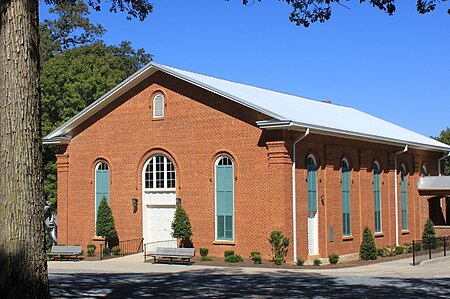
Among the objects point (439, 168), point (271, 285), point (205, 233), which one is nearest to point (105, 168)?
point (205, 233)

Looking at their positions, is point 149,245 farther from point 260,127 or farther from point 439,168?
point 439,168

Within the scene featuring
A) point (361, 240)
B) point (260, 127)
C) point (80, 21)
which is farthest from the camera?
point (80, 21)

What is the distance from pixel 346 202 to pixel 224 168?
6.99m

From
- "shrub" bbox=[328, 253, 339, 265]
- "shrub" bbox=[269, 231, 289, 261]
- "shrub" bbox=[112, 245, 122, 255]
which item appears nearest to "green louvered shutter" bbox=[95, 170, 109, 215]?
"shrub" bbox=[112, 245, 122, 255]

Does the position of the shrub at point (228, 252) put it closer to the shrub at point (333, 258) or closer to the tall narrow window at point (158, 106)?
the shrub at point (333, 258)

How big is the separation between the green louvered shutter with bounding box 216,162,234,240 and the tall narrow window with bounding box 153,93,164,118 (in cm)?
418

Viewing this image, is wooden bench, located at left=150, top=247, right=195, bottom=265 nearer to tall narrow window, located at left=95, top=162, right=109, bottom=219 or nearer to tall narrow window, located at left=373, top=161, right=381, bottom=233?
tall narrow window, located at left=95, top=162, right=109, bottom=219

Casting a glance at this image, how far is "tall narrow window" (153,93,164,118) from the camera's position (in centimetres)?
3212

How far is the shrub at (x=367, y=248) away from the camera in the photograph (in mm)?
32562

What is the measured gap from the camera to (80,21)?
66.7 m

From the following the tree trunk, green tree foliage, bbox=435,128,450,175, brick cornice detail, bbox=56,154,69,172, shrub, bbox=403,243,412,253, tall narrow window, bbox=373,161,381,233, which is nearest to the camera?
the tree trunk

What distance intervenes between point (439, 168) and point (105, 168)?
22162mm

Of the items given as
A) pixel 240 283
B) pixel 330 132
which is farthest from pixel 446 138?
pixel 240 283

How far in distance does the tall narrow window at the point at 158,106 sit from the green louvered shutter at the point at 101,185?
4.09m
